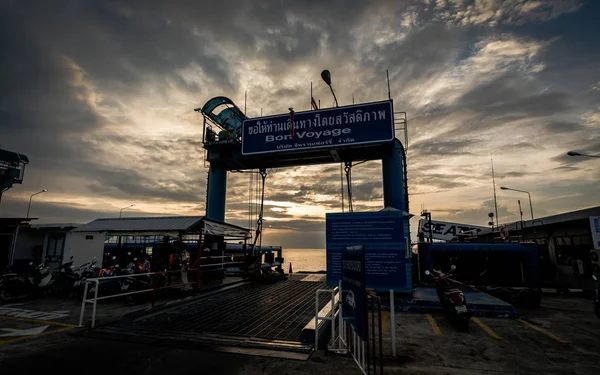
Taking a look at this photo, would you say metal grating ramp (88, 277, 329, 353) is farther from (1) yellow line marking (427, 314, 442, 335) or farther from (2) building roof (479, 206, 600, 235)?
(2) building roof (479, 206, 600, 235)

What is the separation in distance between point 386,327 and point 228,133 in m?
13.2

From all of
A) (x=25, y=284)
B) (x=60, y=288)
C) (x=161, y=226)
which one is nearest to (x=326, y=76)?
(x=161, y=226)

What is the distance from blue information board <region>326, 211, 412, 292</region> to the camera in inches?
390

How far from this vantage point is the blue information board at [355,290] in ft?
14.2

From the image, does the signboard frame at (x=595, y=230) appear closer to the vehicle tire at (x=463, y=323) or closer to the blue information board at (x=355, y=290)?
the vehicle tire at (x=463, y=323)

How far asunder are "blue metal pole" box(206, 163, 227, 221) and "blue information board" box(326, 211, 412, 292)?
891cm

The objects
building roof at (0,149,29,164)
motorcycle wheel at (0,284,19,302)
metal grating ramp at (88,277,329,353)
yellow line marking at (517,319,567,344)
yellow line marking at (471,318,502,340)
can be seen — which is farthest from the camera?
building roof at (0,149,29,164)

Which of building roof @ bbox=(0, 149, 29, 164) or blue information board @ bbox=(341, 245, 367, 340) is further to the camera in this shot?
building roof @ bbox=(0, 149, 29, 164)

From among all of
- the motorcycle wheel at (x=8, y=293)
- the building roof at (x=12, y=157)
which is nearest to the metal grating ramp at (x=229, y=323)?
the motorcycle wheel at (x=8, y=293)

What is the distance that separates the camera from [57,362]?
5070 millimetres

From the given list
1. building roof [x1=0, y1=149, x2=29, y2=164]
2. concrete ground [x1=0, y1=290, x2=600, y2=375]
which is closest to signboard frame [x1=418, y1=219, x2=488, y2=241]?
concrete ground [x1=0, y1=290, x2=600, y2=375]

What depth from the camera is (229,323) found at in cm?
742

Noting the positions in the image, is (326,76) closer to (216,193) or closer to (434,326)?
(216,193)

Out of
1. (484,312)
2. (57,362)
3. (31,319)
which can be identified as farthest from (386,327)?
(31,319)
